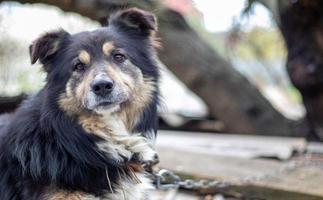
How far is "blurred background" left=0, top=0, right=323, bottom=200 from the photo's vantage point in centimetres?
378

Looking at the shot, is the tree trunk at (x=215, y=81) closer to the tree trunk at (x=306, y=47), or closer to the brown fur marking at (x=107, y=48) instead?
the tree trunk at (x=306, y=47)

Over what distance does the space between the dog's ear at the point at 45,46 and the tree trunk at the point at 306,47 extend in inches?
133

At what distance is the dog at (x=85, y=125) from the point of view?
2627 millimetres

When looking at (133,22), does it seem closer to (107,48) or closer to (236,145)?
(107,48)

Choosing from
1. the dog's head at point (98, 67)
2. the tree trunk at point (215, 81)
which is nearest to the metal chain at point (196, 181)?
the dog's head at point (98, 67)

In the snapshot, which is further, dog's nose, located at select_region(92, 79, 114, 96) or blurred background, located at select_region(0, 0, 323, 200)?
blurred background, located at select_region(0, 0, 323, 200)

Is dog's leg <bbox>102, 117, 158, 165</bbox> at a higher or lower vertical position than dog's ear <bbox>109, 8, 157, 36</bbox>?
lower

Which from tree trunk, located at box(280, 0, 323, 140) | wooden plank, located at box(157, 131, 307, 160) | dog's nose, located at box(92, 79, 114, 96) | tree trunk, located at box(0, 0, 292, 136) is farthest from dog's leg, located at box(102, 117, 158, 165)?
tree trunk, located at box(0, 0, 292, 136)

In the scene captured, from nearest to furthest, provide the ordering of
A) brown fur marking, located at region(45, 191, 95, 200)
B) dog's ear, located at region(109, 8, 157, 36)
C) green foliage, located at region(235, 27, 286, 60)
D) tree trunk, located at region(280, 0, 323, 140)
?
brown fur marking, located at region(45, 191, 95, 200) → dog's ear, located at region(109, 8, 157, 36) → tree trunk, located at region(280, 0, 323, 140) → green foliage, located at region(235, 27, 286, 60)

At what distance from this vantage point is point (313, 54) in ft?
18.3

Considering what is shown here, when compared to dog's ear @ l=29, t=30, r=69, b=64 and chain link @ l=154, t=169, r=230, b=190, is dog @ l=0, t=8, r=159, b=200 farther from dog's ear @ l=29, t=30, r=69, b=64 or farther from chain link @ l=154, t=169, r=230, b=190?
chain link @ l=154, t=169, r=230, b=190

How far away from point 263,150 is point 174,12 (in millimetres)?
2635

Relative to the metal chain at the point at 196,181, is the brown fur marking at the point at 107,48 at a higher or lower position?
higher

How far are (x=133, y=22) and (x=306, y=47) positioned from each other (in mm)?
3125
